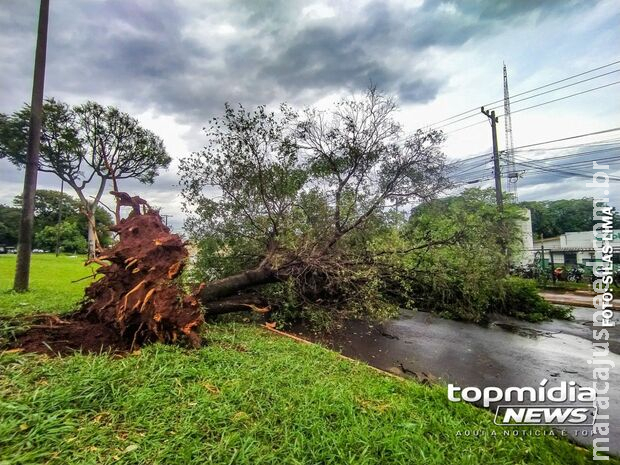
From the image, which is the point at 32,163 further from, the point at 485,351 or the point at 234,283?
the point at 485,351

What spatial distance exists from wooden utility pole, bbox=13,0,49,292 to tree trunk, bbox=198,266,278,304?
14.4 feet

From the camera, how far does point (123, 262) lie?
138 inches

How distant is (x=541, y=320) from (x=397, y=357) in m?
5.18

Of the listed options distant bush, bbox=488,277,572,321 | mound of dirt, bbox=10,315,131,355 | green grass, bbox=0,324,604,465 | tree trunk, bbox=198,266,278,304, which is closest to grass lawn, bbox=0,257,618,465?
green grass, bbox=0,324,604,465

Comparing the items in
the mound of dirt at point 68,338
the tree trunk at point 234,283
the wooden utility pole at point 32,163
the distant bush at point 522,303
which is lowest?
the distant bush at point 522,303

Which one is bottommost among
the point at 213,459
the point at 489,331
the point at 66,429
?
A: the point at 489,331

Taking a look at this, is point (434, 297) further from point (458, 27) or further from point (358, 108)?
point (458, 27)

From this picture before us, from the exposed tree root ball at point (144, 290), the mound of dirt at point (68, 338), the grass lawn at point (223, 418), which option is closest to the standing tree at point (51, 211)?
the exposed tree root ball at point (144, 290)

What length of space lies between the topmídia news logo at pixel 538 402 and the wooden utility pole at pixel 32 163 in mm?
8184

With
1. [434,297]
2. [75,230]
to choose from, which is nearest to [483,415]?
[434,297]

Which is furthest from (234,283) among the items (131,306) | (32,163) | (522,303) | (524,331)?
(522,303)

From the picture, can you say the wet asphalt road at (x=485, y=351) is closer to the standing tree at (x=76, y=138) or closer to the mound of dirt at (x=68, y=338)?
the mound of dirt at (x=68, y=338)

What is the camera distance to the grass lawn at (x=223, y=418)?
1.58 m

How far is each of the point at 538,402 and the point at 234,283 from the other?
14.9ft
